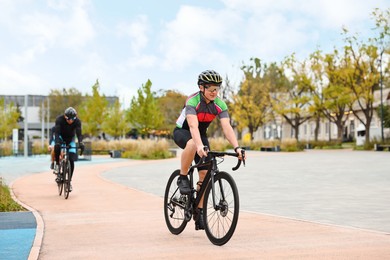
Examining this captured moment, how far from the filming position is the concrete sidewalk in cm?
568

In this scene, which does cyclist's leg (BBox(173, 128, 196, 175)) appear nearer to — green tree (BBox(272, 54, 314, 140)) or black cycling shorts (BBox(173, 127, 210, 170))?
black cycling shorts (BBox(173, 127, 210, 170))

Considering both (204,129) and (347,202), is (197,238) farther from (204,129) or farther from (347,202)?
(347,202)

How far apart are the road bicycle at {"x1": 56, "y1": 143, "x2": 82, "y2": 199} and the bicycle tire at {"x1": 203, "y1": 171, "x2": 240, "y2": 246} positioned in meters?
5.53

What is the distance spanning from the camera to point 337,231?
6.91 metres

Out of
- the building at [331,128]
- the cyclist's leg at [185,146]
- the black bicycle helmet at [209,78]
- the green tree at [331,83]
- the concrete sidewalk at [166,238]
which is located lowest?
the concrete sidewalk at [166,238]

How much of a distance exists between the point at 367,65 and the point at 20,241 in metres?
47.3

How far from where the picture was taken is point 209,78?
6.29 m

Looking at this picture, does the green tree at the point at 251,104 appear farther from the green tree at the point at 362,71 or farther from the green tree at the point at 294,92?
the green tree at the point at 362,71

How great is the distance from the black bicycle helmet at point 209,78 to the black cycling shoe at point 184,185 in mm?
1141

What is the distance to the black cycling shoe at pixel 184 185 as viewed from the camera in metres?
6.60

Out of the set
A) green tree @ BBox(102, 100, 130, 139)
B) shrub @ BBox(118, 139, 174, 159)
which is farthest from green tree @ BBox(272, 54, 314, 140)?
shrub @ BBox(118, 139, 174, 159)

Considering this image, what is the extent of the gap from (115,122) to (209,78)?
173 feet

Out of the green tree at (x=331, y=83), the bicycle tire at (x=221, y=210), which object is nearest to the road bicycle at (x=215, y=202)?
the bicycle tire at (x=221, y=210)

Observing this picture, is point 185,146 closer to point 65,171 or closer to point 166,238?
point 166,238
